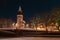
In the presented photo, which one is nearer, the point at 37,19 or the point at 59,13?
the point at 59,13

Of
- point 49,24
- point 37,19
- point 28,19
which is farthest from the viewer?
point 28,19

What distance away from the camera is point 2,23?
10731cm

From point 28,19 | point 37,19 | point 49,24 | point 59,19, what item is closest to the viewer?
point 59,19

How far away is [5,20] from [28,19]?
570 inches

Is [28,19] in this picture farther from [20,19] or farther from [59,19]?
[59,19]

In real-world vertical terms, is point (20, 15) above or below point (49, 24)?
above

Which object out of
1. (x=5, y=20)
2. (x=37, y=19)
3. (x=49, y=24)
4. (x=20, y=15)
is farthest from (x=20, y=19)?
(x=5, y=20)

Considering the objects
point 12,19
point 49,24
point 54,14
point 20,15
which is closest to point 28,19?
point 12,19

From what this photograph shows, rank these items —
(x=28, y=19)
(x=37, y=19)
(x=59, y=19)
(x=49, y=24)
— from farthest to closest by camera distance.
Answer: (x=28, y=19)
(x=37, y=19)
(x=49, y=24)
(x=59, y=19)

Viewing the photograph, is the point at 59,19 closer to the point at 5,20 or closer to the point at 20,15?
the point at 20,15

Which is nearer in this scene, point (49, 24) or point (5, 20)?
point (49, 24)

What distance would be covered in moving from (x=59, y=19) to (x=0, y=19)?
58.9 m

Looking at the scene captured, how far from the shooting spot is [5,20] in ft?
346

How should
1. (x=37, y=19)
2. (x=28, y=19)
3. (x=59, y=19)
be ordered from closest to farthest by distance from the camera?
(x=59, y=19) < (x=37, y=19) < (x=28, y=19)
